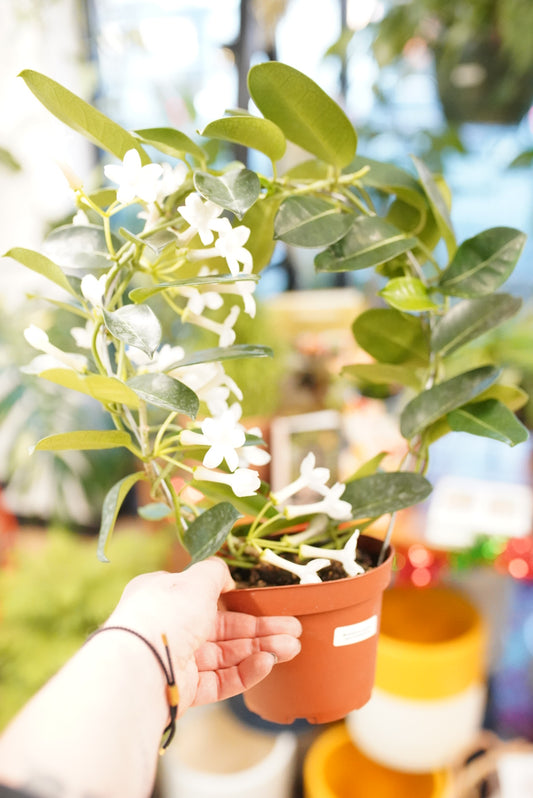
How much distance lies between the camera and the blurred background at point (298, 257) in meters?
1.74

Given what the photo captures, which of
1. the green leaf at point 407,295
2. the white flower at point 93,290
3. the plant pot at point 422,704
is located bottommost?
the plant pot at point 422,704

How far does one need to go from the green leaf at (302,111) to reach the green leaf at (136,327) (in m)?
0.23

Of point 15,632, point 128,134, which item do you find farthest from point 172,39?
point 128,134

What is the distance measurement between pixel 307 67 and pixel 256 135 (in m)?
2.32

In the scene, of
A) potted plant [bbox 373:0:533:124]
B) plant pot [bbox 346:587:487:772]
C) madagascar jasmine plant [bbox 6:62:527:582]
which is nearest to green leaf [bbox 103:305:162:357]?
madagascar jasmine plant [bbox 6:62:527:582]

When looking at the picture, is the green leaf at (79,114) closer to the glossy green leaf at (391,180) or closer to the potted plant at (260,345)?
the potted plant at (260,345)

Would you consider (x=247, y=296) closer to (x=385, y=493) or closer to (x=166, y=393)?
(x=166, y=393)

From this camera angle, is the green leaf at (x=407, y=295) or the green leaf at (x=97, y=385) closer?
the green leaf at (x=97, y=385)

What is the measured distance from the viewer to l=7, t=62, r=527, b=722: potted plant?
22.7 inches

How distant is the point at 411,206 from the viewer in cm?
79

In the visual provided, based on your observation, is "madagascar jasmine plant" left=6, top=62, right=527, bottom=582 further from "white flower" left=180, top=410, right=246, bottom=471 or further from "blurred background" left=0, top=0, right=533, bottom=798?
"blurred background" left=0, top=0, right=533, bottom=798

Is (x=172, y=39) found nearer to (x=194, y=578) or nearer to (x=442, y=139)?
(x=442, y=139)

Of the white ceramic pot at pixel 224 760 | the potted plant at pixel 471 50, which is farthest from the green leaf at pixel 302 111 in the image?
the potted plant at pixel 471 50

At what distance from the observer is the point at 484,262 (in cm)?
71
